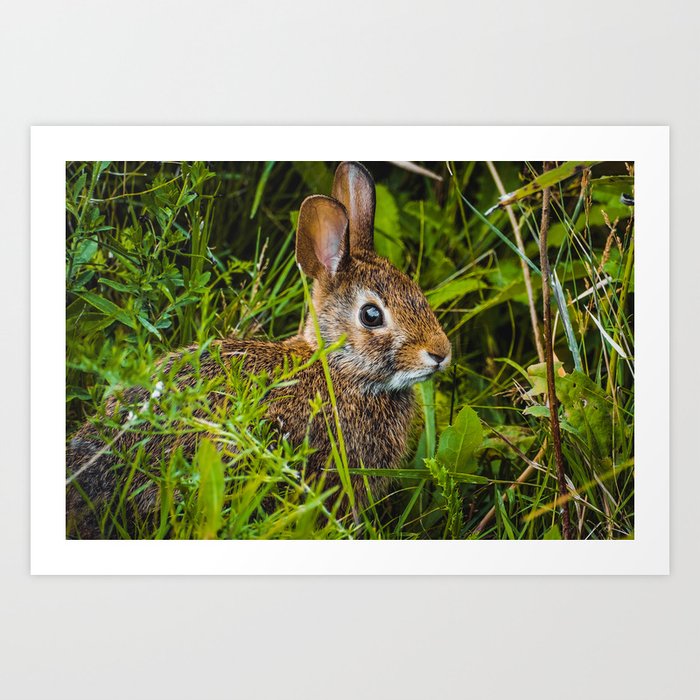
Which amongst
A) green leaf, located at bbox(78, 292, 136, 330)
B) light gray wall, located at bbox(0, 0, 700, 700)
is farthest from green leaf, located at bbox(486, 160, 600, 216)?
green leaf, located at bbox(78, 292, 136, 330)

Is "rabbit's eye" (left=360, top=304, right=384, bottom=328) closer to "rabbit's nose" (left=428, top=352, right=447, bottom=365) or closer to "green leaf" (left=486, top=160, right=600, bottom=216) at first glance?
"rabbit's nose" (left=428, top=352, right=447, bottom=365)

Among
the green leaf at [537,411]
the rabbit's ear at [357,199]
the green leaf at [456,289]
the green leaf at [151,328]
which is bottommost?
the green leaf at [537,411]

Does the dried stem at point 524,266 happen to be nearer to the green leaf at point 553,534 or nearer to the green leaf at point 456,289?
the green leaf at point 456,289

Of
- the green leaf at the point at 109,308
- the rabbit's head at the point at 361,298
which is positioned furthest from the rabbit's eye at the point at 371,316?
the green leaf at the point at 109,308
